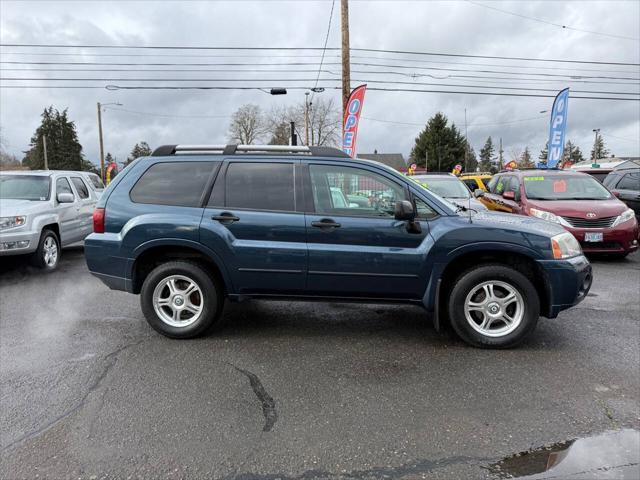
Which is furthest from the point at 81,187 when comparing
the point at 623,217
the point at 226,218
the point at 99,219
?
the point at 623,217

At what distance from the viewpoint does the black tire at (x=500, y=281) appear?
405cm

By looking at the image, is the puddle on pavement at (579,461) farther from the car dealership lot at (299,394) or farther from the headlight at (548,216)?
the headlight at (548,216)

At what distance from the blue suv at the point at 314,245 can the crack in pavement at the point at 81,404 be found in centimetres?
50

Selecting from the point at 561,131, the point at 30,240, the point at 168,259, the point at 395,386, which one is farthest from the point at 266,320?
the point at 561,131

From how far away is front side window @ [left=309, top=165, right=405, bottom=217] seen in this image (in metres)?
4.21

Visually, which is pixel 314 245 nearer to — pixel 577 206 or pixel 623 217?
pixel 577 206

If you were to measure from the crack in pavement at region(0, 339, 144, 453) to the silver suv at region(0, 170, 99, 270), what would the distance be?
4153 millimetres

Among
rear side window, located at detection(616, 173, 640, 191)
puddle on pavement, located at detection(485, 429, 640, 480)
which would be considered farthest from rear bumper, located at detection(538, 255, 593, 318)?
rear side window, located at detection(616, 173, 640, 191)

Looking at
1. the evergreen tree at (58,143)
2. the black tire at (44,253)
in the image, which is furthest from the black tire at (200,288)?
the evergreen tree at (58,143)

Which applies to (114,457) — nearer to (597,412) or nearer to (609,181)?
(597,412)

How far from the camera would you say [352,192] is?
14.1ft

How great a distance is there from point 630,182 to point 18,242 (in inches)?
511

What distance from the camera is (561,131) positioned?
18.4 m

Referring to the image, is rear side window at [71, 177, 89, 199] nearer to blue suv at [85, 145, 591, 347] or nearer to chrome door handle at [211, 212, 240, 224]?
blue suv at [85, 145, 591, 347]
